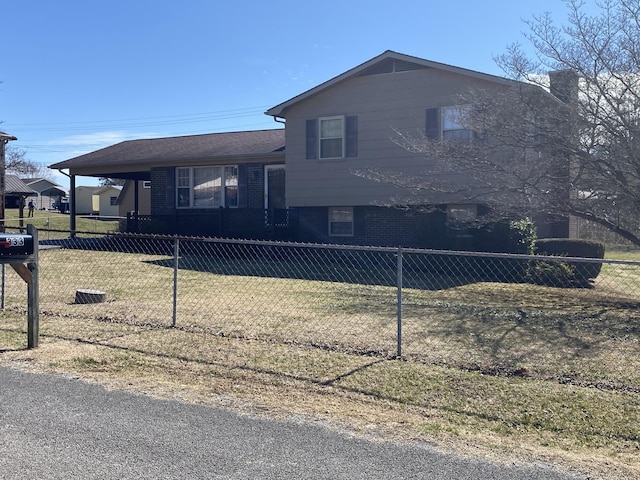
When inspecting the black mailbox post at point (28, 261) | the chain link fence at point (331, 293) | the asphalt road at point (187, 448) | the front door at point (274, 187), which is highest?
the front door at point (274, 187)

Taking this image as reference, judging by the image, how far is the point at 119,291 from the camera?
11445 millimetres

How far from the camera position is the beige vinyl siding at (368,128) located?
16.7m

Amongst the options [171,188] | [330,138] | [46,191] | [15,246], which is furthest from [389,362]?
[46,191]

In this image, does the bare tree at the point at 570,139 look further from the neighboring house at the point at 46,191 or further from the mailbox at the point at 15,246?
the neighboring house at the point at 46,191

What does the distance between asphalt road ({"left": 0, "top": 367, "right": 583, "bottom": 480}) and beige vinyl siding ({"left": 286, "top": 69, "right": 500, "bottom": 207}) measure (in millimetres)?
12555

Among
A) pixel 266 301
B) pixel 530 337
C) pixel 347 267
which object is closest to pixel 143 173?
pixel 347 267

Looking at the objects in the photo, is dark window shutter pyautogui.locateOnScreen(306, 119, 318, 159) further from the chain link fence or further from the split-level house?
the chain link fence

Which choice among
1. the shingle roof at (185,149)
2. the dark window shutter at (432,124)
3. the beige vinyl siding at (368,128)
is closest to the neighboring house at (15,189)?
the shingle roof at (185,149)

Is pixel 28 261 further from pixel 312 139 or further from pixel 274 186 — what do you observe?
pixel 274 186

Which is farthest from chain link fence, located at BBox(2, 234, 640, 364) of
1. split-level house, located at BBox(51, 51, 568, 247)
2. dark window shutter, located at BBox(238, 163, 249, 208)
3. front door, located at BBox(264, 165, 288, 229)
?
front door, located at BBox(264, 165, 288, 229)

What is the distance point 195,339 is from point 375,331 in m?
2.33

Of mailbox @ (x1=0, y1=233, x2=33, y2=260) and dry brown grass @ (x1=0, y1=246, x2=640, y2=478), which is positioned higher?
mailbox @ (x1=0, y1=233, x2=33, y2=260)

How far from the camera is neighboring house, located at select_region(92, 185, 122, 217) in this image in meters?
61.2

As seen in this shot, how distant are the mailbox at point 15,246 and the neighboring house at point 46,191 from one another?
238ft
